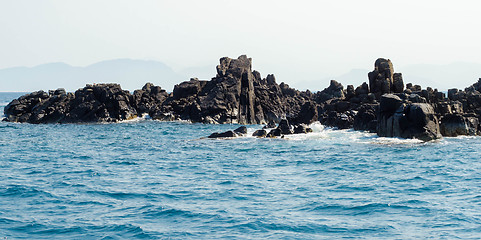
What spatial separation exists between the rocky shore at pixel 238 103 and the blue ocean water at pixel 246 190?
12169 mm

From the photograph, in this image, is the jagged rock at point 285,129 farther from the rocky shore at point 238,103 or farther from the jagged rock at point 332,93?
the jagged rock at point 332,93

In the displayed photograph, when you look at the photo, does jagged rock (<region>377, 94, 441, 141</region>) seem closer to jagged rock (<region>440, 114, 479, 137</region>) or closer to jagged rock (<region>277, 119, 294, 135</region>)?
jagged rock (<region>440, 114, 479, 137</region>)

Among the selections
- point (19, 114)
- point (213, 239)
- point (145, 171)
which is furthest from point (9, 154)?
point (19, 114)

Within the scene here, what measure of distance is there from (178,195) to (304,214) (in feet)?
25.6

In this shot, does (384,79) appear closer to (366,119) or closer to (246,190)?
(366,119)

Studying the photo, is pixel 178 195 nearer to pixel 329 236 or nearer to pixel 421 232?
pixel 329 236

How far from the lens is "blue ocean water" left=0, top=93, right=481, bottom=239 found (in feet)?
65.6

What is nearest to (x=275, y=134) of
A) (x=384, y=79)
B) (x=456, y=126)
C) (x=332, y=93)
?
(x=456, y=126)

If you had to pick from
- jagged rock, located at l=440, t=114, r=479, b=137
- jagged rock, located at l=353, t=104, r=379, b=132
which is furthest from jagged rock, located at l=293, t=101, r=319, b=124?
jagged rock, located at l=440, t=114, r=479, b=137

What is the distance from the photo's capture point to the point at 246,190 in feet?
91.5

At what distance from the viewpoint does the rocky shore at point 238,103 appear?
62.9 m

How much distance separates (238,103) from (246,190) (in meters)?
64.4

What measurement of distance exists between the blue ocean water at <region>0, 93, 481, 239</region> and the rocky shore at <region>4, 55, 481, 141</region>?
1217 centimetres

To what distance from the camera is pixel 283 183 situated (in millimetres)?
29906
